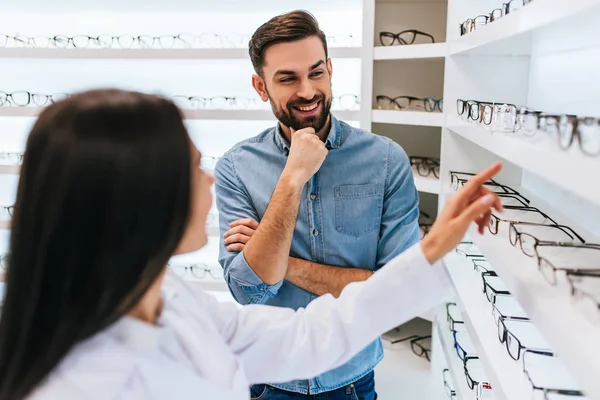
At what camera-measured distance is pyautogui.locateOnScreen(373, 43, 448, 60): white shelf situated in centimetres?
166

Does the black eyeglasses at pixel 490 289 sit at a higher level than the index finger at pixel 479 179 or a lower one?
lower

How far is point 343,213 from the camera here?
124cm

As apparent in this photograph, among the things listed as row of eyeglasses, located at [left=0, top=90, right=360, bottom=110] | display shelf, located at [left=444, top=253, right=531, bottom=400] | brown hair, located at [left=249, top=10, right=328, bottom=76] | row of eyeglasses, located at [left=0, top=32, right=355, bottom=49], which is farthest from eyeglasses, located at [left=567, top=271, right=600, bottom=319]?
row of eyeglasses, located at [left=0, top=32, right=355, bottom=49]

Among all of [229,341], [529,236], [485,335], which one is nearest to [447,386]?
[485,335]

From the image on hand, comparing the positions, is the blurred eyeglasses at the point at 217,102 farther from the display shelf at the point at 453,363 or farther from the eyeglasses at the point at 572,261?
the eyeglasses at the point at 572,261

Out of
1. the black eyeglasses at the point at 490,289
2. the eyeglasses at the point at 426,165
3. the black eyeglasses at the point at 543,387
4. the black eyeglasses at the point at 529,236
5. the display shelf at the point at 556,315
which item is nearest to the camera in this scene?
the display shelf at the point at 556,315

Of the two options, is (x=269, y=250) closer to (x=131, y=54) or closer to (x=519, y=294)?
(x=519, y=294)

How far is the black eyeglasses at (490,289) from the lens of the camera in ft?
3.91

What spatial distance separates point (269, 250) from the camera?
3.69ft

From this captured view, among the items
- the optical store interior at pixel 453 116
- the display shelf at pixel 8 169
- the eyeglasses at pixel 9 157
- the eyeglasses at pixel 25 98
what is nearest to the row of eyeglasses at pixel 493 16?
the optical store interior at pixel 453 116

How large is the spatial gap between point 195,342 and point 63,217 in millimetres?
284

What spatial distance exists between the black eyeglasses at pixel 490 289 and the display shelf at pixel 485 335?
17 millimetres

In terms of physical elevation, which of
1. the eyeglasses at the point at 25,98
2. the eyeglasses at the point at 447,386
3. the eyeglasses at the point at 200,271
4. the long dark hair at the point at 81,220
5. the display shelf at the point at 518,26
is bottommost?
the eyeglasses at the point at 447,386

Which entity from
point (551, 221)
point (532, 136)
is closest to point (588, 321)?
point (532, 136)
